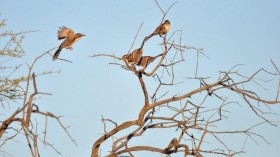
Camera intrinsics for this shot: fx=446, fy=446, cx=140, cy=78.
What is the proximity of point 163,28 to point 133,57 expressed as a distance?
40 centimetres

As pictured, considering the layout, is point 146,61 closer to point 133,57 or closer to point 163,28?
point 133,57

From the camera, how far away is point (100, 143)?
395 centimetres

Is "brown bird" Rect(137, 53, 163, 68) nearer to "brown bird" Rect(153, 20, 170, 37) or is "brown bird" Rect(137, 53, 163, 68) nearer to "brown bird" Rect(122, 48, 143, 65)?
"brown bird" Rect(122, 48, 143, 65)

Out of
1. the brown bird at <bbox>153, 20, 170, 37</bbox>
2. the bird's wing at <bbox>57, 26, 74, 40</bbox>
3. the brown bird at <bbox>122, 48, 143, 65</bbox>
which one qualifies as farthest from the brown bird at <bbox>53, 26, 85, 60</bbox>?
the brown bird at <bbox>153, 20, 170, 37</bbox>

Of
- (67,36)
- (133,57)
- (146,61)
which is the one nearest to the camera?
(133,57)

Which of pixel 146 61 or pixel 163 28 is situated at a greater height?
pixel 163 28

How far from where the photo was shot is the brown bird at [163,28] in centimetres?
393

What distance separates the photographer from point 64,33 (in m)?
4.80

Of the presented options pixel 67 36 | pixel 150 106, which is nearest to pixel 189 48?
pixel 150 106

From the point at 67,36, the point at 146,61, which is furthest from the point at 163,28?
the point at 67,36

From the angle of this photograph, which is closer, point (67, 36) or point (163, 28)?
point (163, 28)

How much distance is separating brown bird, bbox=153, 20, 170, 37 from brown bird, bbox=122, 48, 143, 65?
23 centimetres

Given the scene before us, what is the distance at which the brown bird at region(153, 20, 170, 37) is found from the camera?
3932mm

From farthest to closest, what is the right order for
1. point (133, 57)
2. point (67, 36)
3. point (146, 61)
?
point (67, 36) < point (146, 61) < point (133, 57)
